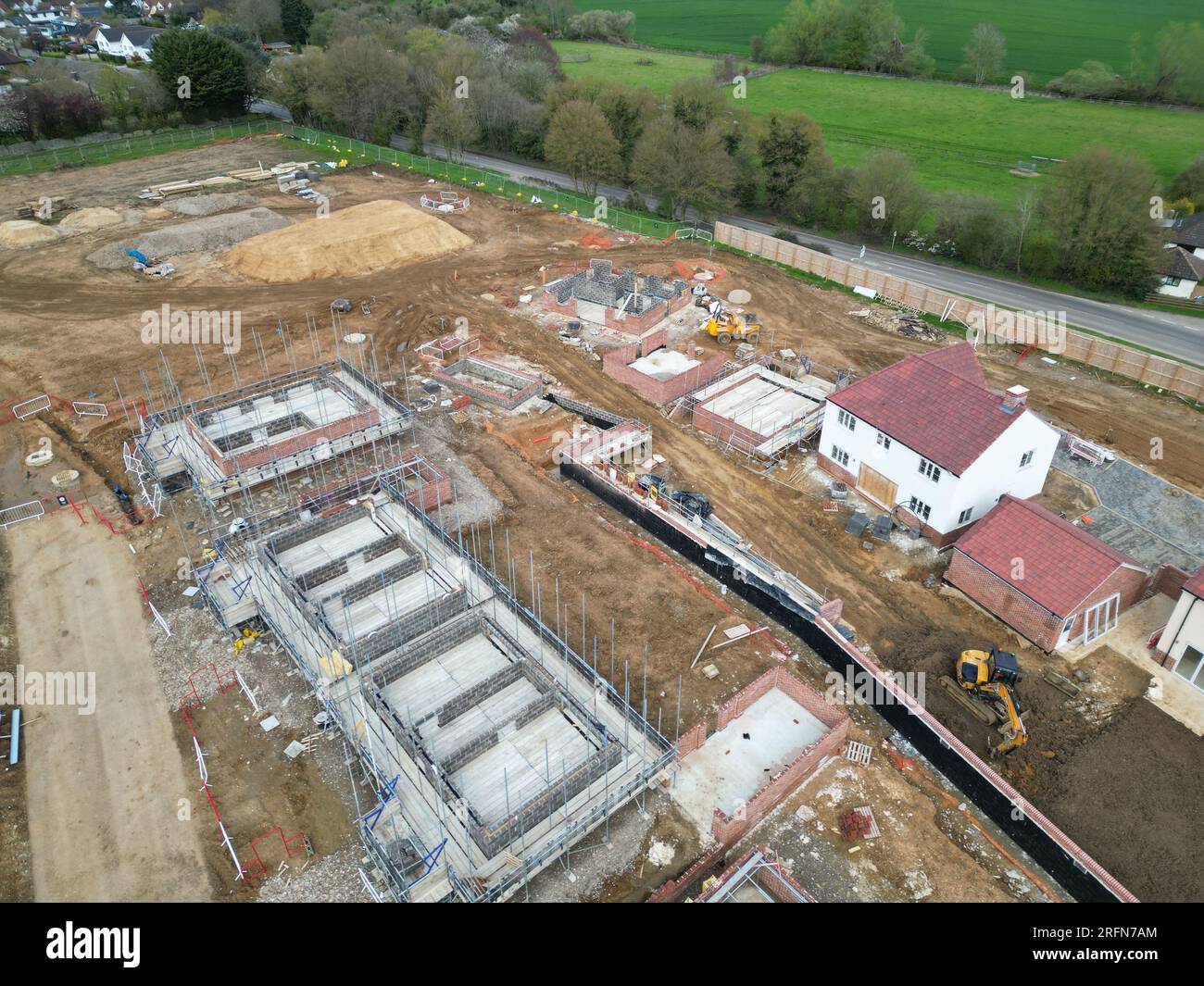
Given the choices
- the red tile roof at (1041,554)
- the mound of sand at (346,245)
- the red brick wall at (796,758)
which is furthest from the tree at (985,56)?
the red brick wall at (796,758)

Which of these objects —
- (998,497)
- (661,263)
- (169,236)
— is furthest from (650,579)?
(169,236)

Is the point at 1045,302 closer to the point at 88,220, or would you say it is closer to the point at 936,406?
the point at 936,406

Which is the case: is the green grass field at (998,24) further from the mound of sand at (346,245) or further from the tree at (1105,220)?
the mound of sand at (346,245)

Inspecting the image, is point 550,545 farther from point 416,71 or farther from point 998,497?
point 416,71

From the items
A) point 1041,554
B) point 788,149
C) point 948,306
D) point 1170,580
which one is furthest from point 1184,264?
point 1041,554

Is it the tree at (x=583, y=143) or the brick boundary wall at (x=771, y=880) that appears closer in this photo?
the brick boundary wall at (x=771, y=880)

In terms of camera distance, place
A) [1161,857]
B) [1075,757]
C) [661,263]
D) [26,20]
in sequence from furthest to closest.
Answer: [26,20], [661,263], [1075,757], [1161,857]
